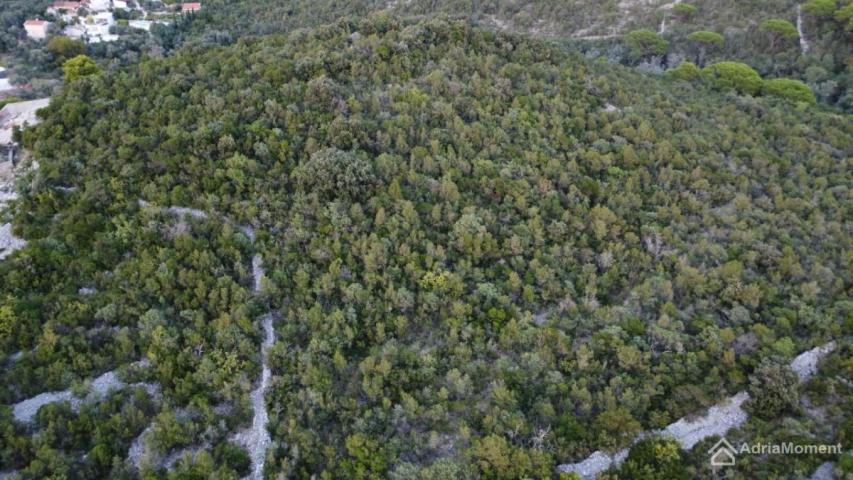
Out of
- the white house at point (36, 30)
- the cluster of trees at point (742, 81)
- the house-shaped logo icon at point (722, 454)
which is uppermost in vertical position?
the white house at point (36, 30)

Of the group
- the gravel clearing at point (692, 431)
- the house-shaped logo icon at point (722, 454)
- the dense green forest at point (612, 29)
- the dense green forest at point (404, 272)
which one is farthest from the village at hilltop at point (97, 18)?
the house-shaped logo icon at point (722, 454)

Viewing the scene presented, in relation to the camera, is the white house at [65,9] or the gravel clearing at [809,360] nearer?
the gravel clearing at [809,360]

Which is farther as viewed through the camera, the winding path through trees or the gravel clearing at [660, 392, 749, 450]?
the gravel clearing at [660, 392, 749, 450]

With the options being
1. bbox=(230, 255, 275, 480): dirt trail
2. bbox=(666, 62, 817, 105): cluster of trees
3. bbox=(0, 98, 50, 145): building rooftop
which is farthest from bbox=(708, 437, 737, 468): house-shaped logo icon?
bbox=(0, 98, 50, 145): building rooftop

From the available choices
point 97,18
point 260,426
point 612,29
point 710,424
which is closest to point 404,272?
point 260,426

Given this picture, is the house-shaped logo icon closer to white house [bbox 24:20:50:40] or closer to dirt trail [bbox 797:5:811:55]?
dirt trail [bbox 797:5:811:55]

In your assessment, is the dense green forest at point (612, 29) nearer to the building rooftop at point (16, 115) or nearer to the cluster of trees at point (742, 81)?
the cluster of trees at point (742, 81)

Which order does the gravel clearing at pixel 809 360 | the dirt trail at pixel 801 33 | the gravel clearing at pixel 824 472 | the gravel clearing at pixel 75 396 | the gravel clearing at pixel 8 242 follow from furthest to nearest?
the dirt trail at pixel 801 33 < the gravel clearing at pixel 8 242 < the gravel clearing at pixel 809 360 < the gravel clearing at pixel 75 396 < the gravel clearing at pixel 824 472
